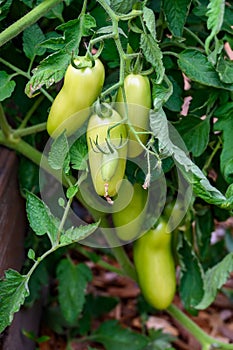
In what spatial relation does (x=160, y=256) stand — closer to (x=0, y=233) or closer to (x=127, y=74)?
(x=0, y=233)

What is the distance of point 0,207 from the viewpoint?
2.90ft

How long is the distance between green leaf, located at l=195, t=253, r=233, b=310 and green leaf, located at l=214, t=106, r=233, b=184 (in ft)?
0.67

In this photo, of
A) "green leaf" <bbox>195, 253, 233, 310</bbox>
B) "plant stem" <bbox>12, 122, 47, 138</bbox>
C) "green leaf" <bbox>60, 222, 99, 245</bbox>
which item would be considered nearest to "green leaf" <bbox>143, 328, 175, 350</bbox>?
"green leaf" <bbox>195, 253, 233, 310</bbox>

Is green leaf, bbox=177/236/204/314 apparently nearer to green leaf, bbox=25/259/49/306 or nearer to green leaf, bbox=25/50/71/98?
green leaf, bbox=25/259/49/306

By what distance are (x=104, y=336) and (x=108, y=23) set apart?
673 millimetres

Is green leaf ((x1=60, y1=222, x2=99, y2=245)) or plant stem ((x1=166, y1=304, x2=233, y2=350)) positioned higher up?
green leaf ((x1=60, y1=222, x2=99, y2=245))

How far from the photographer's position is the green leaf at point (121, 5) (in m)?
0.66

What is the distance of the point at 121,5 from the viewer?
25.9 inches

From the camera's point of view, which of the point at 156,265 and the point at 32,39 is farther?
the point at 156,265

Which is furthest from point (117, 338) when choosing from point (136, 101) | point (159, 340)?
point (136, 101)

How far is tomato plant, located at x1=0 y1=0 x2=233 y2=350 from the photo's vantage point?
613 mm

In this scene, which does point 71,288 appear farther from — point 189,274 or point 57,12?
point 57,12

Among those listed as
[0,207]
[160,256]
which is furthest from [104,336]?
[0,207]

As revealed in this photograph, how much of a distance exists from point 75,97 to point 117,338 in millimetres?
711
